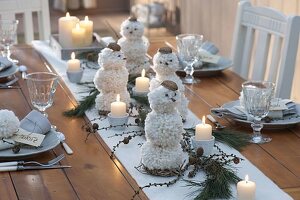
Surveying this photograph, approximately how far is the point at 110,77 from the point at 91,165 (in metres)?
0.37

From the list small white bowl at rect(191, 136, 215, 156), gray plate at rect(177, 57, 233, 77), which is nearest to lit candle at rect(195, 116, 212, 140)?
small white bowl at rect(191, 136, 215, 156)

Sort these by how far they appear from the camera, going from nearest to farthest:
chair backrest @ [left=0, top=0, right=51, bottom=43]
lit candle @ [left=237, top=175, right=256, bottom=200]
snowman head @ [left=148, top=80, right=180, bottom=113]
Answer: lit candle @ [left=237, top=175, right=256, bottom=200] < snowman head @ [left=148, top=80, right=180, bottom=113] < chair backrest @ [left=0, top=0, right=51, bottom=43]

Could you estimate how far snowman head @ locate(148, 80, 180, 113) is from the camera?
1535 mm

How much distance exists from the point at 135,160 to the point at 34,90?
356mm

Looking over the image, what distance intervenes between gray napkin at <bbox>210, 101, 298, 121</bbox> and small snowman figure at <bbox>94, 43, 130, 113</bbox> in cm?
27

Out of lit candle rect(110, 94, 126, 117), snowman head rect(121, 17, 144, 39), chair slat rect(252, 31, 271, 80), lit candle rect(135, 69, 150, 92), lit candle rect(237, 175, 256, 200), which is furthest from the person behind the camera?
chair slat rect(252, 31, 271, 80)

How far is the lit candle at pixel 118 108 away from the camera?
1.91 m

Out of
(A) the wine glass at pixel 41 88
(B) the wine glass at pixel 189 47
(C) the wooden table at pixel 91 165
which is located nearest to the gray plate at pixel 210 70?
(B) the wine glass at pixel 189 47

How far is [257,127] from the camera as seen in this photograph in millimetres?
1864

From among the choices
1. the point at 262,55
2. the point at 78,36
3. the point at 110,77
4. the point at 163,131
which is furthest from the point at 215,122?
the point at 78,36

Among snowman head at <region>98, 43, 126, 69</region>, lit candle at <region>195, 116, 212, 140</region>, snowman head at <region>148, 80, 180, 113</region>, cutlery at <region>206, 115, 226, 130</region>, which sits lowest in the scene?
cutlery at <region>206, 115, 226, 130</region>

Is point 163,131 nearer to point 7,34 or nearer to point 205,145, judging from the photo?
point 205,145

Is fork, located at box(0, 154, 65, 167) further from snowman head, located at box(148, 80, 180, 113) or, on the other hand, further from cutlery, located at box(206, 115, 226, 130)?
cutlery, located at box(206, 115, 226, 130)

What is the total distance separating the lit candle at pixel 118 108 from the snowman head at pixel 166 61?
0.47 ft
